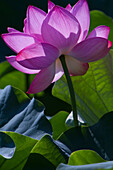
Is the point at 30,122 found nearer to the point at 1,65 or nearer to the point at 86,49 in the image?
the point at 86,49

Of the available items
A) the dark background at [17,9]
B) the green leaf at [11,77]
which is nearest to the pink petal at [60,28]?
the green leaf at [11,77]

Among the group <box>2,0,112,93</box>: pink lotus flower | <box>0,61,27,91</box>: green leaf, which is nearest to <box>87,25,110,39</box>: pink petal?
<box>2,0,112,93</box>: pink lotus flower

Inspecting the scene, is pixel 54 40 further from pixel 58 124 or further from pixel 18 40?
pixel 58 124

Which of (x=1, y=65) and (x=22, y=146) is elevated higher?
(x=22, y=146)

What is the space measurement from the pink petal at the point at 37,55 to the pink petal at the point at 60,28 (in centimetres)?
2

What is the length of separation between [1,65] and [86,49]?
0.79 meters

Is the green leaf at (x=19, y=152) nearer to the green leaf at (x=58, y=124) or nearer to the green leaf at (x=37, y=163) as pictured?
the green leaf at (x=37, y=163)

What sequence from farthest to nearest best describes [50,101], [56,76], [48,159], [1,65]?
[1,65], [50,101], [56,76], [48,159]

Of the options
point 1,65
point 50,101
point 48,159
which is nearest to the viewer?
point 48,159

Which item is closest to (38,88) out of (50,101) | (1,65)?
(50,101)

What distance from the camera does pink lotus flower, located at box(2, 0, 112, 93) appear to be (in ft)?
1.68

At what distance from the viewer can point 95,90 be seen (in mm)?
670

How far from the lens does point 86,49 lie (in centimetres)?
52

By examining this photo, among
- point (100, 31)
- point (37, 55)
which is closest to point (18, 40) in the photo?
point (37, 55)
